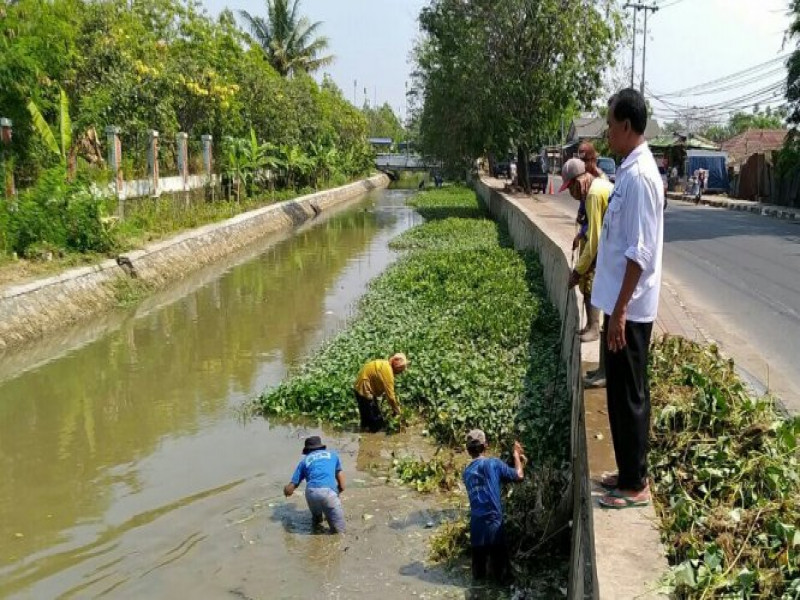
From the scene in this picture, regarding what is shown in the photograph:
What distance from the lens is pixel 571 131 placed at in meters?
65.1

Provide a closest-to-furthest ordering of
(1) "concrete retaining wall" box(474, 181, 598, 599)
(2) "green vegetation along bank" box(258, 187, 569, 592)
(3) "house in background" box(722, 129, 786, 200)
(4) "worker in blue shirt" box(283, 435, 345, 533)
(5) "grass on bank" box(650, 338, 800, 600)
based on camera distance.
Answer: (5) "grass on bank" box(650, 338, 800, 600) → (1) "concrete retaining wall" box(474, 181, 598, 599) → (4) "worker in blue shirt" box(283, 435, 345, 533) → (2) "green vegetation along bank" box(258, 187, 569, 592) → (3) "house in background" box(722, 129, 786, 200)

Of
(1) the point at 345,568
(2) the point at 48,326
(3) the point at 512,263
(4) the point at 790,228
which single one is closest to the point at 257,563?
(1) the point at 345,568

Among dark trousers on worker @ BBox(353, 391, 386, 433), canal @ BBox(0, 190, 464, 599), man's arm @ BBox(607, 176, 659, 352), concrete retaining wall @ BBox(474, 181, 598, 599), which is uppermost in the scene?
man's arm @ BBox(607, 176, 659, 352)

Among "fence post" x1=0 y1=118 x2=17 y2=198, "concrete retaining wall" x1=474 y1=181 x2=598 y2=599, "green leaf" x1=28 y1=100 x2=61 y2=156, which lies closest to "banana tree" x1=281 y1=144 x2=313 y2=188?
"concrete retaining wall" x1=474 y1=181 x2=598 y2=599

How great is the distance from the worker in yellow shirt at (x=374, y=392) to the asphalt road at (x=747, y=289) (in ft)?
11.1

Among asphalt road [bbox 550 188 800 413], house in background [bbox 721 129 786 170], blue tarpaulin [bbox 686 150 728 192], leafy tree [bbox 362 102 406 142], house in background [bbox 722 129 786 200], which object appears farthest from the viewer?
leafy tree [bbox 362 102 406 142]

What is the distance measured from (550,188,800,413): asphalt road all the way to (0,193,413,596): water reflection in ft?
17.0

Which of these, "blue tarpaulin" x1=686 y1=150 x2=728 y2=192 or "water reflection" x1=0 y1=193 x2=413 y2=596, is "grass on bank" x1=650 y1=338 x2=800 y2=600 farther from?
"blue tarpaulin" x1=686 y1=150 x2=728 y2=192

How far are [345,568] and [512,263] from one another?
10.6 m

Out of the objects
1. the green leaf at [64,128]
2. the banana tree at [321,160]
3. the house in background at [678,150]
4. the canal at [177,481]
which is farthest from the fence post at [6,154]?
the house in background at [678,150]

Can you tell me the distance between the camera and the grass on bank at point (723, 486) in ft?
10.3

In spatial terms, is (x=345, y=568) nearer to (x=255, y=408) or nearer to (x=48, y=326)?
(x=255, y=408)

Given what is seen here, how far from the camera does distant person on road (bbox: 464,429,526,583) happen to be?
5.48 metres

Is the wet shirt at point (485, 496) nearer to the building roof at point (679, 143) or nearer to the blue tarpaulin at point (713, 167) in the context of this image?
the blue tarpaulin at point (713, 167)
